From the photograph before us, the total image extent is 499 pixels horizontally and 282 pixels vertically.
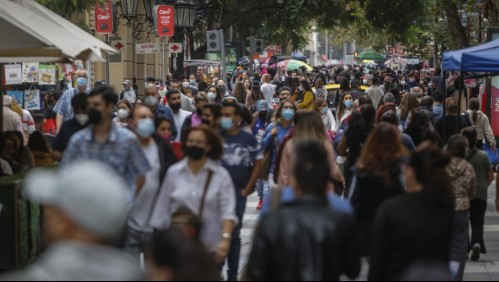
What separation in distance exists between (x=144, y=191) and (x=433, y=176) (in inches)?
117

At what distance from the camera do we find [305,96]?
22.4m

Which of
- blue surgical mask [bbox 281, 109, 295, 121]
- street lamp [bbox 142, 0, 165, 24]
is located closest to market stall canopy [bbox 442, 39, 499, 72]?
blue surgical mask [bbox 281, 109, 295, 121]

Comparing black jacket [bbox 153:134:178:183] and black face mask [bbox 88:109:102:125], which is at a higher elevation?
black face mask [bbox 88:109:102:125]

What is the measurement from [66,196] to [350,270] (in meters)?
2.42

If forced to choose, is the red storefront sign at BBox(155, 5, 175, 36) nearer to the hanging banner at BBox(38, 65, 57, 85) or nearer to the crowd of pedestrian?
the hanging banner at BBox(38, 65, 57, 85)

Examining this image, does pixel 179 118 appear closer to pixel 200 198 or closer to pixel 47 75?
pixel 200 198

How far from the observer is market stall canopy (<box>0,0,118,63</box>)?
1166cm

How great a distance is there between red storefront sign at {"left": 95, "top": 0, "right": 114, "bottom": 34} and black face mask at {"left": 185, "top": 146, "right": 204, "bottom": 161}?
21308mm

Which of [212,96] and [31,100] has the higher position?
[212,96]

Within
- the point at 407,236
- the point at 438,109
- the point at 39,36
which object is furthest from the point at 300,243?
the point at 438,109

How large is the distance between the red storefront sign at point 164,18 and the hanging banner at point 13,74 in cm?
638

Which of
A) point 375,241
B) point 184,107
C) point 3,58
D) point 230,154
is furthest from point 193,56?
point 375,241

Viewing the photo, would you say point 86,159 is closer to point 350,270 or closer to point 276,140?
point 350,270

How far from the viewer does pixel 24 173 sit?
1166 centimetres
